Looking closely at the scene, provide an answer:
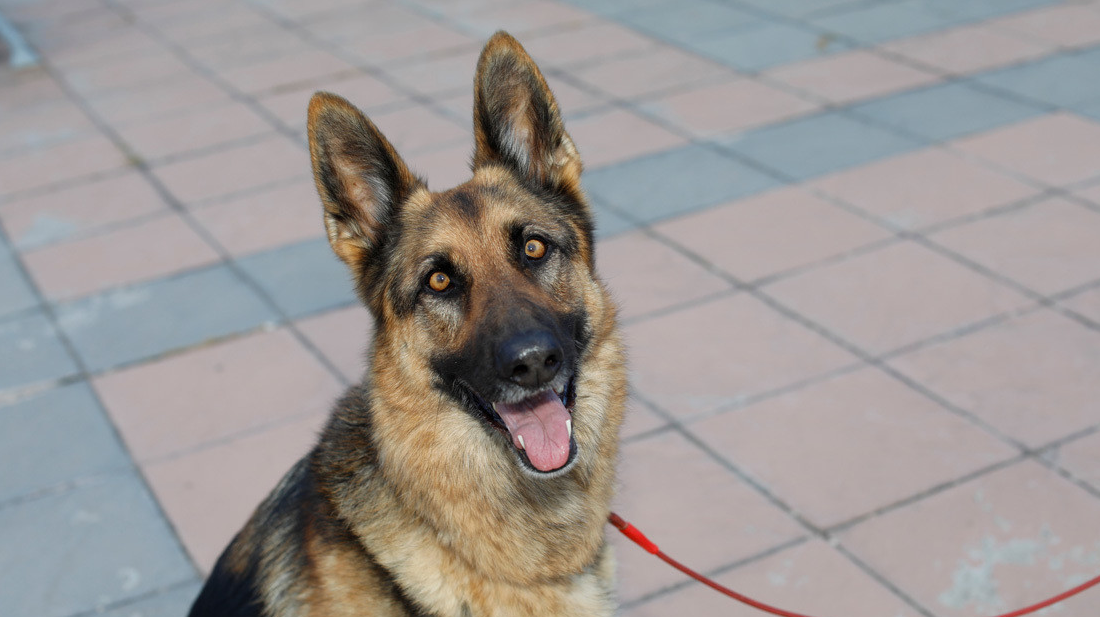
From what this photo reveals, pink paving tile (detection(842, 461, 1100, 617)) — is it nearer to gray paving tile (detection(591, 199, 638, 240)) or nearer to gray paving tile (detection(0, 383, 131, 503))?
gray paving tile (detection(591, 199, 638, 240))

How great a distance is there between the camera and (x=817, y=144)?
786 cm

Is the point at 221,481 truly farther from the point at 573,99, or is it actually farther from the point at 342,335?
the point at 573,99

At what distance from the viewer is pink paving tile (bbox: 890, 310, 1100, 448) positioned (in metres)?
5.05

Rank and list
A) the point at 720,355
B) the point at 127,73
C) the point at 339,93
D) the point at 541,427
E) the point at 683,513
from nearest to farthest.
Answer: the point at 541,427
the point at 683,513
the point at 720,355
the point at 339,93
the point at 127,73

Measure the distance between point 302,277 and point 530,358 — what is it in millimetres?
4058

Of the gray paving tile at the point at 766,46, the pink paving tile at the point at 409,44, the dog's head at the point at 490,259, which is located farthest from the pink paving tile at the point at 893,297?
the pink paving tile at the point at 409,44

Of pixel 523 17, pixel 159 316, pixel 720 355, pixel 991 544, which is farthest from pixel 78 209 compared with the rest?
pixel 991 544

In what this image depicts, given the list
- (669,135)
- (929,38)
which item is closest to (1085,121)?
(929,38)

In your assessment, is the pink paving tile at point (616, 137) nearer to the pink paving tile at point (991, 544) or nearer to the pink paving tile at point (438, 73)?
the pink paving tile at point (438, 73)

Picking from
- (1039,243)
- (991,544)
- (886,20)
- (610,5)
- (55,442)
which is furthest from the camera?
(610,5)

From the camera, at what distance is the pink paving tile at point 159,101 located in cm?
946

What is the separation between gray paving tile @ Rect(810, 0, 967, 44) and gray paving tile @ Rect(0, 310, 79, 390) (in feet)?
21.5

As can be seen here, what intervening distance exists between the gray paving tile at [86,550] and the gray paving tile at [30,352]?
1156mm

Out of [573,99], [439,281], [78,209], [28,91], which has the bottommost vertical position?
[28,91]
